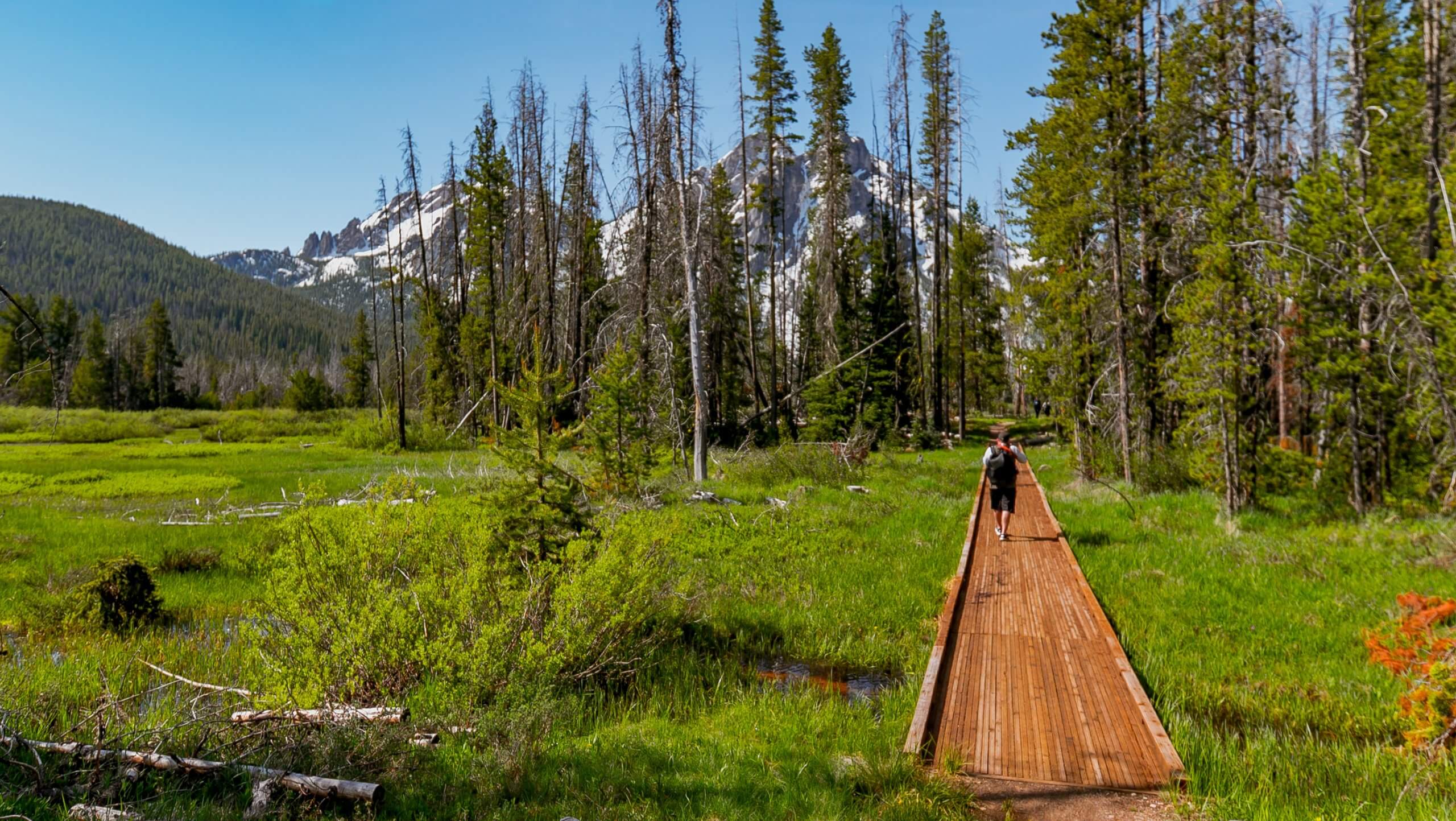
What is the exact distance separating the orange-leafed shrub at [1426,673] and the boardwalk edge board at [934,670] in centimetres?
287

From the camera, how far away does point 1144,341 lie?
1808 centimetres

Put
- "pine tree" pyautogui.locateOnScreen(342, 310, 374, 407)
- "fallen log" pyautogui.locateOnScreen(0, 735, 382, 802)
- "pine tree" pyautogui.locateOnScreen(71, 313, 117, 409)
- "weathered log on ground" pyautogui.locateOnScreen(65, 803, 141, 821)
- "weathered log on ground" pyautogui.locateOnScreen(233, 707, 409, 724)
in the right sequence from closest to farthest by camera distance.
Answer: "weathered log on ground" pyautogui.locateOnScreen(65, 803, 141, 821) → "fallen log" pyautogui.locateOnScreen(0, 735, 382, 802) → "weathered log on ground" pyautogui.locateOnScreen(233, 707, 409, 724) → "pine tree" pyautogui.locateOnScreen(71, 313, 117, 409) → "pine tree" pyautogui.locateOnScreen(342, 310, 374, 407)

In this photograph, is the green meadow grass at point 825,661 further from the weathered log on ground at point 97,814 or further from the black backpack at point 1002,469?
the black backpack at point 1002,469

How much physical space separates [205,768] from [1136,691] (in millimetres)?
6310

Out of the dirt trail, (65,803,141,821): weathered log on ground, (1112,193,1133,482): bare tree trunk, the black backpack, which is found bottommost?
the dirt trail

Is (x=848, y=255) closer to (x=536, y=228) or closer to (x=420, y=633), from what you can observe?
(x=536, y=228)

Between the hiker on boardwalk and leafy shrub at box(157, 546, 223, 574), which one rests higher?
the hiker on boardwalk

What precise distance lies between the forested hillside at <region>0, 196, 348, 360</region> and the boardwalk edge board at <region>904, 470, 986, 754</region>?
144 metres

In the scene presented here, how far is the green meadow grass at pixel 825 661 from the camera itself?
4199 millimetres

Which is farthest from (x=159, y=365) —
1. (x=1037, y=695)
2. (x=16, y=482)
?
(x=1037, y=695)

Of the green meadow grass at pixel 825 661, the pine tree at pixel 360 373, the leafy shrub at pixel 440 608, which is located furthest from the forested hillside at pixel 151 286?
the leafy shrub at pixel 440 608

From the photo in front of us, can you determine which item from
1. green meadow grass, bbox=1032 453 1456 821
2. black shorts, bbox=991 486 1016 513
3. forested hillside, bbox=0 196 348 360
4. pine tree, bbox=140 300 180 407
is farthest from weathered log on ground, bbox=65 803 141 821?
forested hillside, bbox=0 196 348 360

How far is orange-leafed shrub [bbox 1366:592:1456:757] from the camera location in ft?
14.2

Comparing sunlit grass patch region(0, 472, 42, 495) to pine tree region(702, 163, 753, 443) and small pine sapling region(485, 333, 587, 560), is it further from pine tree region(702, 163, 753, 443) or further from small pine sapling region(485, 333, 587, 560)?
small pine sapling region(485, 333, 587, 560)
